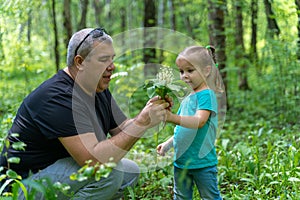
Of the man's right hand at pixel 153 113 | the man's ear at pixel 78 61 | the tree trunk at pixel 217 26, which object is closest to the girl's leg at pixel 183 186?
the man's right hand at pixel 153 113

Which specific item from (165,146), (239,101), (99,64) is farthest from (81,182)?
(239,101)

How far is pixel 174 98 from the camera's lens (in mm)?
2668

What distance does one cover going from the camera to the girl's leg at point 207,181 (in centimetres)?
259

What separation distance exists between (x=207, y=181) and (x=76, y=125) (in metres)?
0.89

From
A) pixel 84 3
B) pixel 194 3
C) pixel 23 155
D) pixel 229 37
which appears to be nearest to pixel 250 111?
pixel 229 37

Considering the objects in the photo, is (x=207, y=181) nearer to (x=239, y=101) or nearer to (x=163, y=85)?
(x=163, y=85)

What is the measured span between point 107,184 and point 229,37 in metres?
5.35

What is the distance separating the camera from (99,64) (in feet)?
8.63

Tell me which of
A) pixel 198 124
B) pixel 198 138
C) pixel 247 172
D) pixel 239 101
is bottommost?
pixel 239 101

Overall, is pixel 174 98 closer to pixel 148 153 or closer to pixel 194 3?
pixel 148 153

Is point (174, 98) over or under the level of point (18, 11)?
under

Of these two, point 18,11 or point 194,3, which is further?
point 194,3

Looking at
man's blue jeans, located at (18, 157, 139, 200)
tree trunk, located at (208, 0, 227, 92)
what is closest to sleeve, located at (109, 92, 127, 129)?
man's blue jeans, located at (18, 157, 139, 200)

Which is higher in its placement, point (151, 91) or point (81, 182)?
point (151, 91)
